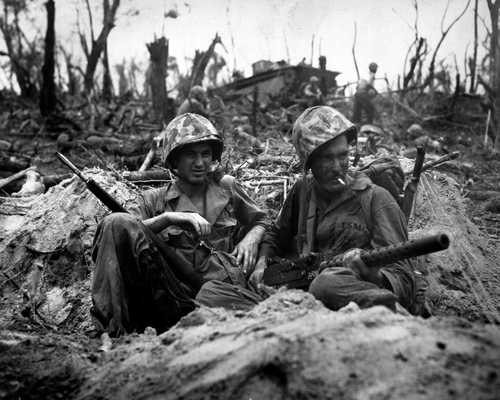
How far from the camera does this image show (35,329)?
3.76 m

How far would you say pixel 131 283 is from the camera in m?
3.57

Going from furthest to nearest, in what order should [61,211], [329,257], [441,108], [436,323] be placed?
[441,108] < [61,211] < [329,257] < [436,323]

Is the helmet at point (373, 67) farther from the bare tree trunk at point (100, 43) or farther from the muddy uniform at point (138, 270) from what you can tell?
the muddy uniform at point (138, 270)

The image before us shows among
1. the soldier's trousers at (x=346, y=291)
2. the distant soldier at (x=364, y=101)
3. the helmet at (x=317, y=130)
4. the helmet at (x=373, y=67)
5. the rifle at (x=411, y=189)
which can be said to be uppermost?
→ the helmet at (x=373, y=67)

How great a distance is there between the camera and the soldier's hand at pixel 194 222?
376 centimetres

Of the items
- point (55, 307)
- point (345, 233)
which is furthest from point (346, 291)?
point (55, 307)

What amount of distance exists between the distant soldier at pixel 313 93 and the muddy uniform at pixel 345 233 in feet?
46.8

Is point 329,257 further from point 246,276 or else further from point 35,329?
point 35,329

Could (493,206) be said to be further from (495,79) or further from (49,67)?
(49,67)

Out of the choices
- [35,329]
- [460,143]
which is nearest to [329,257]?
[35,329]

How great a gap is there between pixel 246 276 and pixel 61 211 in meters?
2.92

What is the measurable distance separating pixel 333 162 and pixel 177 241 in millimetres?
1353

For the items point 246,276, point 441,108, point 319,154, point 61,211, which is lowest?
point 246,276

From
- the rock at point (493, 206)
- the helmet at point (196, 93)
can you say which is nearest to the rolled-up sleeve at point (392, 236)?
the rock at point (493, 206)
